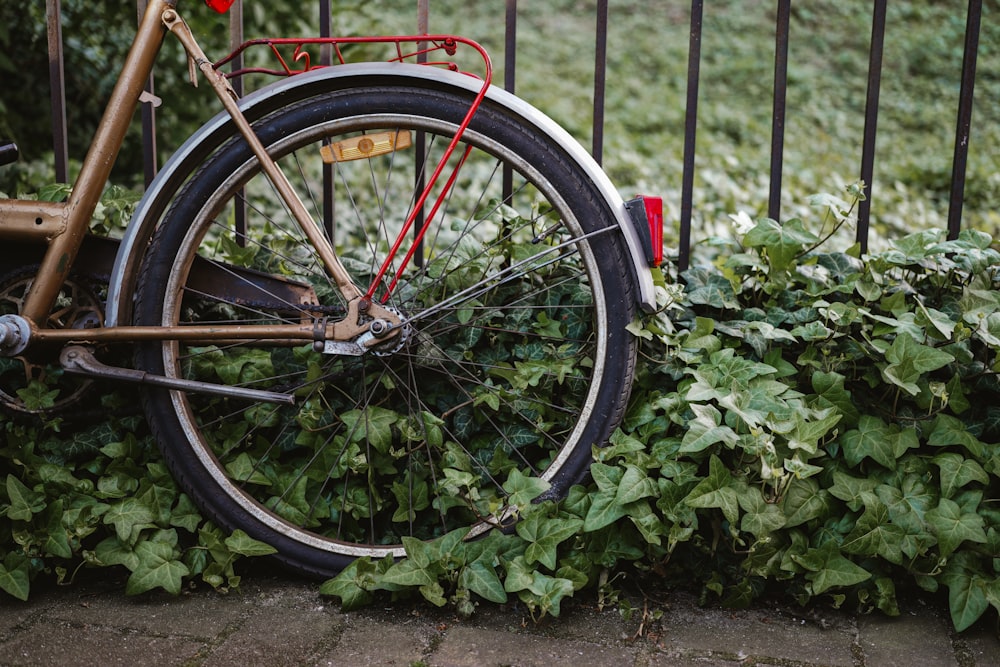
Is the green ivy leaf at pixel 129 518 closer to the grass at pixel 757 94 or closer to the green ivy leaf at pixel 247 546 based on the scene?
the green ivy leaf at pixel 247 546

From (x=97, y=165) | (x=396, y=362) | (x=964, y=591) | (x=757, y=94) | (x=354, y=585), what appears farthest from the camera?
(x=757, y=94)

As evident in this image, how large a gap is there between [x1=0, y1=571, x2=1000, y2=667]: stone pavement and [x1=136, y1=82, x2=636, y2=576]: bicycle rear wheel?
201 mm

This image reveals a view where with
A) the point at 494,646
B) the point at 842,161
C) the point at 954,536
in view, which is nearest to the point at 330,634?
the point at 494,646

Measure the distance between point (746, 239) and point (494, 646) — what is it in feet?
4.01

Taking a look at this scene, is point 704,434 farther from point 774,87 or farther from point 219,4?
point 219,4

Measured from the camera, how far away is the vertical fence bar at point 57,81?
8.20 feet

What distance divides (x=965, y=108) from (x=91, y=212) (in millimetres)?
2221

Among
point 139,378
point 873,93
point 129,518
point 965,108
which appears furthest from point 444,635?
point 965,108

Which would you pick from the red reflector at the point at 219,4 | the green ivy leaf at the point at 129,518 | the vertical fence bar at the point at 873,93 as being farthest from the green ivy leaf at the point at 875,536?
the red reflector at the point at 219,4

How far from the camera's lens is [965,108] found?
2.43 m

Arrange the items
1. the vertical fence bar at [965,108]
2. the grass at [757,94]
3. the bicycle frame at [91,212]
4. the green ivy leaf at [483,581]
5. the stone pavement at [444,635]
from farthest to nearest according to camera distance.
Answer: the grass at [757,94] < the vertical fence bar at [965,108] < the bicycle frame at [91,212] < the green ivy leaf at [483,581] < the stone pavement at [444,635]

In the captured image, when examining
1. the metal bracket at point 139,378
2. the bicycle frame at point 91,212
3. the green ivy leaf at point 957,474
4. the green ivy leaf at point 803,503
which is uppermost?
the bicycle frame at point 91,212

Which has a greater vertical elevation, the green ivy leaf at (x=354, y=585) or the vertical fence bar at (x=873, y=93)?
the vertical fence bar at (x=873, y=93)

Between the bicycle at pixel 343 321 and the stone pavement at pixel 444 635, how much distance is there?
0.65 ft
